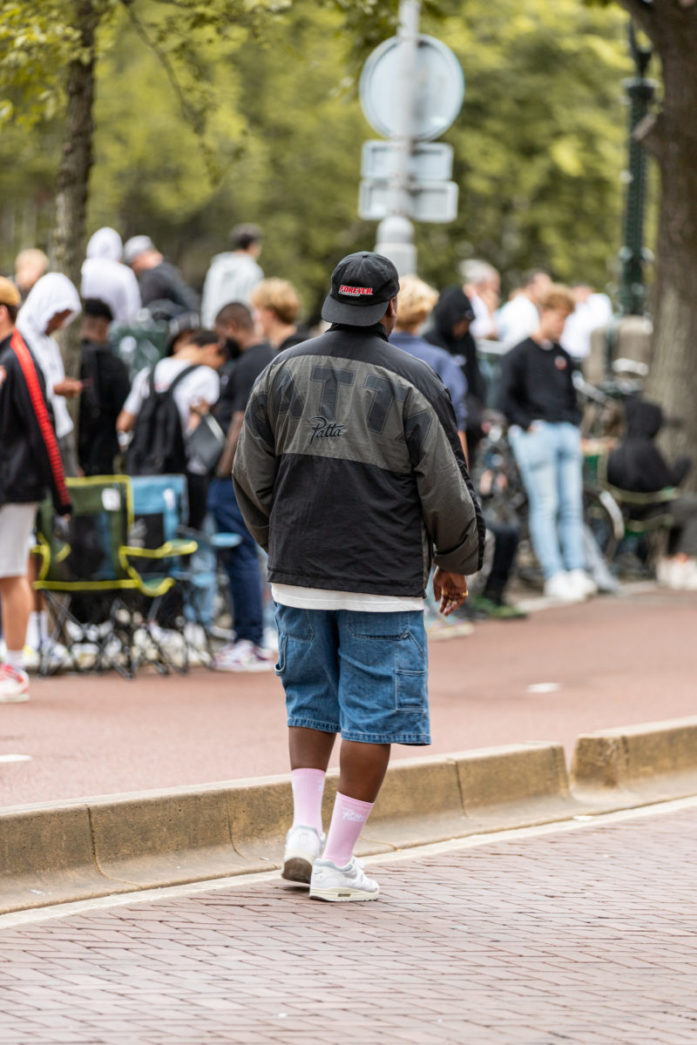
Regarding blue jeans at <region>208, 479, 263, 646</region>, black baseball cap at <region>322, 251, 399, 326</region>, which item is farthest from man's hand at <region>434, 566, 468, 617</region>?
blue jeans at <region>208, 479, 263, 646</region>

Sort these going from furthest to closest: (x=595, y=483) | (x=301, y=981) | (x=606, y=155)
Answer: (x=606, y=155) → (x=595, y=483) → (x=301, y=981)

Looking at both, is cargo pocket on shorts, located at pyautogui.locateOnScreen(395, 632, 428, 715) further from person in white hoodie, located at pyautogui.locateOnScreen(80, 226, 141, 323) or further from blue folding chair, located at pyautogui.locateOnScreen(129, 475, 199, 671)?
person in white hoodie, located at pyautogui.locateOnScreen(80, 226, 141, 323)

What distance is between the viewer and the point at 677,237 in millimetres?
16312

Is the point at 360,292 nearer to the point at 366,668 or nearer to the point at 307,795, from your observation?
the point at 366,668

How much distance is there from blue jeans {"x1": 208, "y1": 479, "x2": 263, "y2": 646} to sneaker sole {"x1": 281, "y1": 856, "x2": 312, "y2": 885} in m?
4.46

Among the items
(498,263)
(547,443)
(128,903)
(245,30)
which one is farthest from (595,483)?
(498,263)

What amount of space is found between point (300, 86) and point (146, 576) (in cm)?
2695

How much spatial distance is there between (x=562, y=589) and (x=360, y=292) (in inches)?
338

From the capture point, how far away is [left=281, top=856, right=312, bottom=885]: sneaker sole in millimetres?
6164

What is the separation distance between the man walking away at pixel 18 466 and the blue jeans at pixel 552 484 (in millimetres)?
5224

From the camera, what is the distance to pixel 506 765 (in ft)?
26.0

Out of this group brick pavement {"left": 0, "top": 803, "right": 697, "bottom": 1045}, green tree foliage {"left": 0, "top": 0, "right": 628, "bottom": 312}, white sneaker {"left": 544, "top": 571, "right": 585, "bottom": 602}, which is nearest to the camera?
brick pavement {"left": 0, "top": 803, "right": 697, "bottom": 1045}

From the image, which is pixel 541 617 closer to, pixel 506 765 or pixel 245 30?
pixel 245 30

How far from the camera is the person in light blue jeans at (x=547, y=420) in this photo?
1379 centimetres
